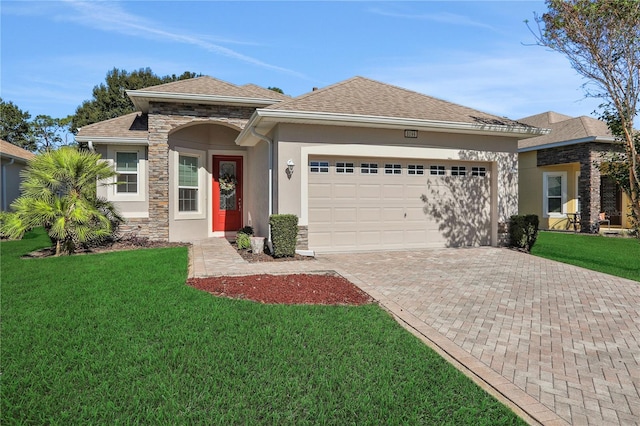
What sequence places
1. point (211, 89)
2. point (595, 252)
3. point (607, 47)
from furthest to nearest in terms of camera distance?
1. point (211, 89)
2. point (595, 252)
3. point (607, 47)

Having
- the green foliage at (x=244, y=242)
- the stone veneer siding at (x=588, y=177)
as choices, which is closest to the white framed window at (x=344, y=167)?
the green foliage at (x=244, y=242)

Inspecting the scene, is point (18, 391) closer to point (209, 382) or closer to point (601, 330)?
point (209, 382)

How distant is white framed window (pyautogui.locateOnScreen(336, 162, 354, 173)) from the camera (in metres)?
10.3

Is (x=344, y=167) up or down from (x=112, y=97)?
down

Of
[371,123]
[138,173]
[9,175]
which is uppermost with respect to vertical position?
[371,123]

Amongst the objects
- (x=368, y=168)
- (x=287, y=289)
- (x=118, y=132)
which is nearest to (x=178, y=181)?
(x=118, y=132)

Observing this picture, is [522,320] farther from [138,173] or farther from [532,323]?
[138,173]

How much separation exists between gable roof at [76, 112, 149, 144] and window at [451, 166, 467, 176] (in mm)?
10004

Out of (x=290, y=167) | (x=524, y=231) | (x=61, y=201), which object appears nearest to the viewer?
(x=290, y=167)

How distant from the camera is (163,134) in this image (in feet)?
39.2

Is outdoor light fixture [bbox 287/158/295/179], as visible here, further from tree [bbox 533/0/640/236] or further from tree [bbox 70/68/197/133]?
tree [bbox 70/68/197/133]

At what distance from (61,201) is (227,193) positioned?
5255 millimetres

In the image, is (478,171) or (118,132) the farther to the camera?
(118,132)

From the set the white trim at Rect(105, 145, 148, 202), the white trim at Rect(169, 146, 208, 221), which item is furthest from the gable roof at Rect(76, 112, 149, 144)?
the white trim at Rect(169, 146, 208, 221)
